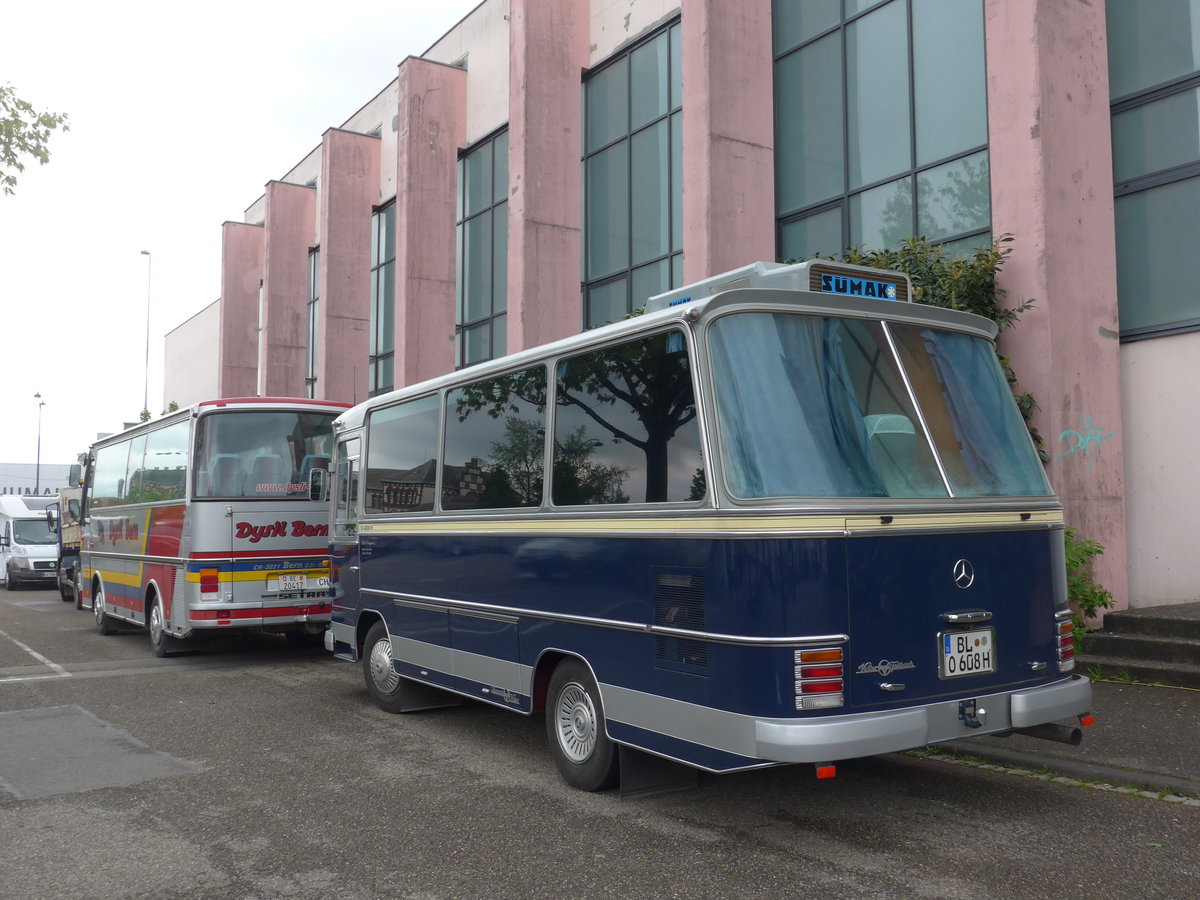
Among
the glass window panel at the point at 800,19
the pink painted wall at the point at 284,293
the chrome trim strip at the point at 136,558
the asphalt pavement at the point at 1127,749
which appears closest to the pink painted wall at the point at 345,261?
the pink painted wall at the point at 284,293

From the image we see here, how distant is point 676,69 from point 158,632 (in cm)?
1199

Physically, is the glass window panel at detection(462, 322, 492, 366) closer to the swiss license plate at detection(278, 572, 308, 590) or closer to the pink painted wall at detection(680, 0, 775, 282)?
the pink painted wall at detection(680, 0, 775, 282)

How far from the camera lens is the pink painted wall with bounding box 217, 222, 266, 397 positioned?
3731 centimetres

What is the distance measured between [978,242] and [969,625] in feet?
26.4

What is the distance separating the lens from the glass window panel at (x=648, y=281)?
1806cm

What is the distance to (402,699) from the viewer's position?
907 centimetres

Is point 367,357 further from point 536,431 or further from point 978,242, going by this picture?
point 536,431

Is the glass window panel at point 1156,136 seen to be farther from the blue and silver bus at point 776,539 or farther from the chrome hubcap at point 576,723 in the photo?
the chrome hubcap at point 576,723

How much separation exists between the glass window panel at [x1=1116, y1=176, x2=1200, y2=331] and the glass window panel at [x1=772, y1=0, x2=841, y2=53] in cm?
554

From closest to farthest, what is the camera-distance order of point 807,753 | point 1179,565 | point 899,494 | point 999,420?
point 807,753
point 899,494
point 999,420
point 1179,565

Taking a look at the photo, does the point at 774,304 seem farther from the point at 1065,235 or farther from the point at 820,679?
the point at 1065,235

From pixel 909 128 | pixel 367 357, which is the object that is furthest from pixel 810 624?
pixel 367 357

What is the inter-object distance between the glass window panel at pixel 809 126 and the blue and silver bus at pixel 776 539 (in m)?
8.86

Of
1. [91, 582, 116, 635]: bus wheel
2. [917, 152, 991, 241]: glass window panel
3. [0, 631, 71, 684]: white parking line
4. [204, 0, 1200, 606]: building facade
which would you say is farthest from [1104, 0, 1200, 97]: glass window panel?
[91, 582, 116, 635]: bus wheel
